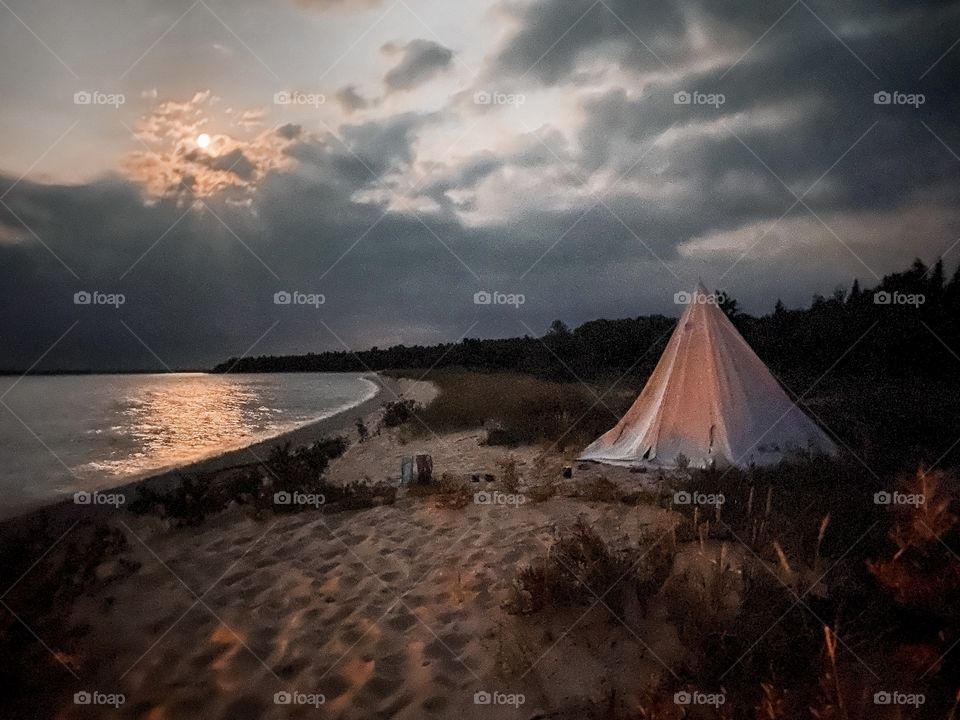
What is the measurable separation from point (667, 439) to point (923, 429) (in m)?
4.28

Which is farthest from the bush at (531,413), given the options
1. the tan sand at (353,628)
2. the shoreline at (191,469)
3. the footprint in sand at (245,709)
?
the footprint in sand at (245,709)

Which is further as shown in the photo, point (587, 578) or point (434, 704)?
point (587, 578)

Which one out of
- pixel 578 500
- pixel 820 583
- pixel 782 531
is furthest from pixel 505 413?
pixel 820 583

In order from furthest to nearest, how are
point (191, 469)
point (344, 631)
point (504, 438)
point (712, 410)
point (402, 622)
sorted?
point (504, 438), point (191, 469), point (712, 410), point (402, 622), point (344, 631)

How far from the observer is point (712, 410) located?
8859 mm

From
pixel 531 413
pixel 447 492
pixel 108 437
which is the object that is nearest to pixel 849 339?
pixel 531 413

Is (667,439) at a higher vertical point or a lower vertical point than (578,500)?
higher

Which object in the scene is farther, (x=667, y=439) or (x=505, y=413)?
(x=505, y=413)

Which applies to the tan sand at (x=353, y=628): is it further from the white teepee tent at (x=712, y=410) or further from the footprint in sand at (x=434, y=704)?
the white teepee tent at (x=712, y=410)

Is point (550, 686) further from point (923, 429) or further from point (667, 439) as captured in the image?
point (923, 429)

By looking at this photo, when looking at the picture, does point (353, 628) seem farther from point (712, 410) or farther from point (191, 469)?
point (191, 469)

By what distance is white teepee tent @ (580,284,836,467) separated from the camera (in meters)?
8.66

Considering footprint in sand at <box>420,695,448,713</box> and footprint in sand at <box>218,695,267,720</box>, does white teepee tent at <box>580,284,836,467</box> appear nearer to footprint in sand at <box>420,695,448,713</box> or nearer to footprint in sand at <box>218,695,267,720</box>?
footprint in sand at <box>420,695,448,713</box>

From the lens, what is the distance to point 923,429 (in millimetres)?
9445
